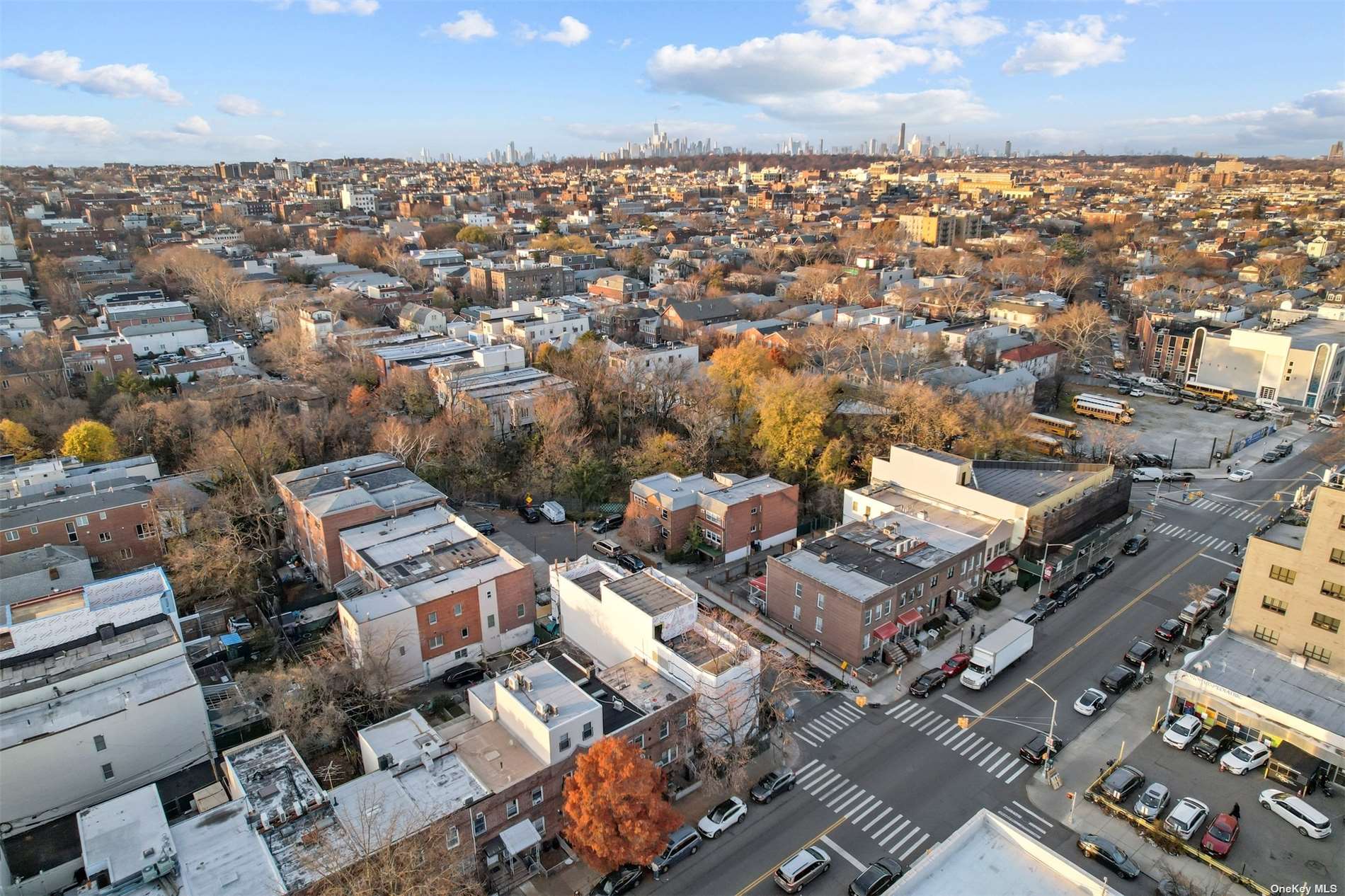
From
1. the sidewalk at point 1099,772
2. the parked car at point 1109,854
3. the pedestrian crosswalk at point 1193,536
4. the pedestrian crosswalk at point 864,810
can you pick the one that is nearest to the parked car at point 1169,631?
the sidewalk at point 1099,772

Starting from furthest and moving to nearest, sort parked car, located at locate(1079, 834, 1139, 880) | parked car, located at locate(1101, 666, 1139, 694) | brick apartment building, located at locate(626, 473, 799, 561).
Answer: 1. brick apartment building, located at locate(626, 473, 799, 561)
2. parked car, located at locate(1101, 666, 1139, 694)
3. parked car, located at locate(1079, 834, 1139, 880)

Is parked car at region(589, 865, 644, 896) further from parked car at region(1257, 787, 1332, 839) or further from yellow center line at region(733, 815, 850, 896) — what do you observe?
parked car at region(1257, 787, 1332, 839)

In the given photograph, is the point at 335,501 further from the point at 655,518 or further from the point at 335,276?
the point at 335,276

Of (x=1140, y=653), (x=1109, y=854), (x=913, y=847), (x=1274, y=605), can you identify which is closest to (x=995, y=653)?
(x=1140, y=653)


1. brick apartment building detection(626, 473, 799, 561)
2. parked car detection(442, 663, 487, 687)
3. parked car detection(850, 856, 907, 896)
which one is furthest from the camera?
brick apartment building detection(626, 473, 799, 561)

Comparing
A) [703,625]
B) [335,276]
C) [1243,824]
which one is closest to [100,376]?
[335,276]

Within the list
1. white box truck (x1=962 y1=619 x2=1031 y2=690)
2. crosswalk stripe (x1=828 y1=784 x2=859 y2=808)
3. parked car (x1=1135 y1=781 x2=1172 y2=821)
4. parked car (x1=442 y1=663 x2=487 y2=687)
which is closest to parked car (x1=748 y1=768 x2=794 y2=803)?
crosswalk stripe (x1=828 y1=784 x2=859 y2=808)
